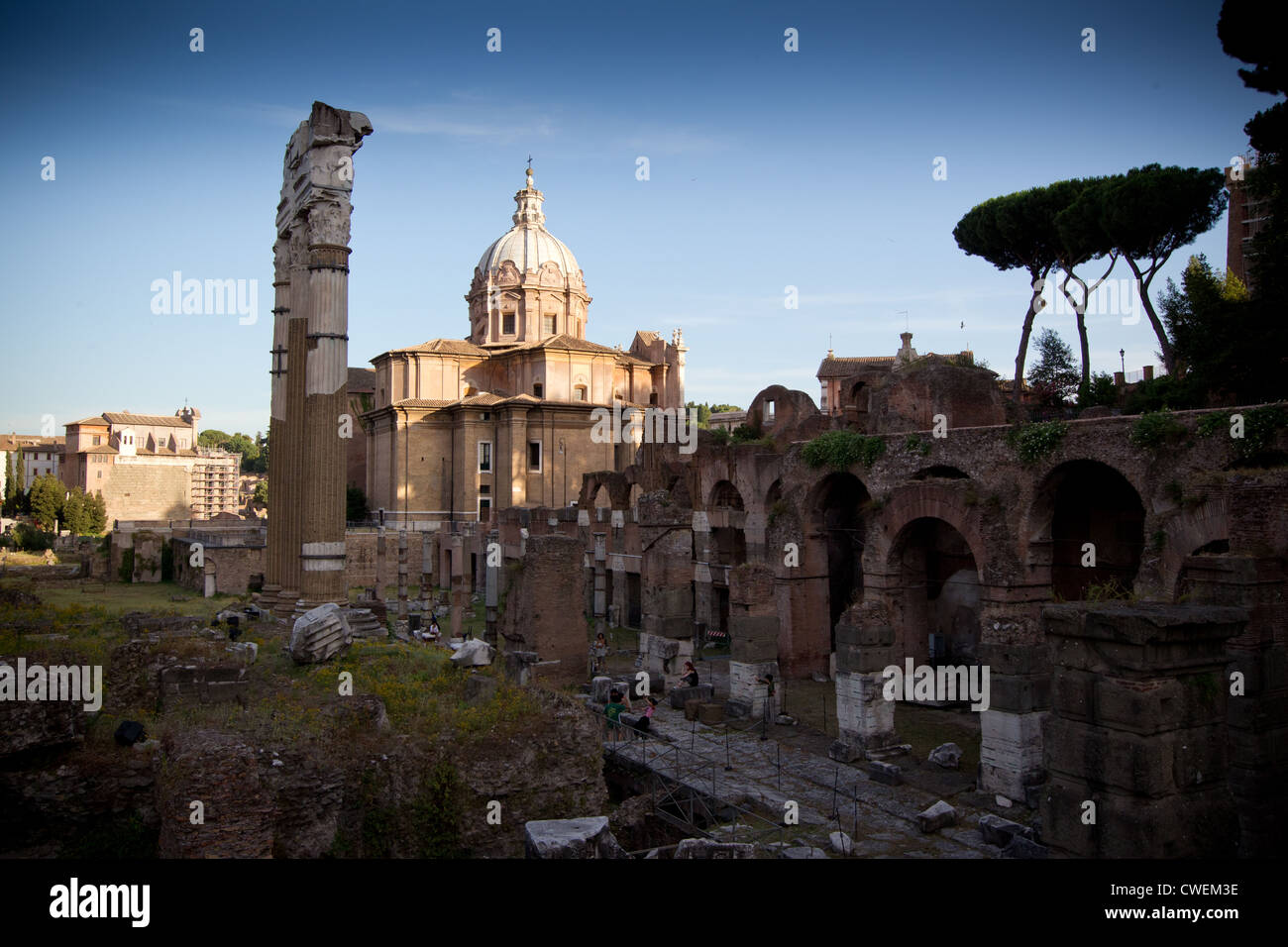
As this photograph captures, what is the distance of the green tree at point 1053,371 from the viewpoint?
28609 millimetres

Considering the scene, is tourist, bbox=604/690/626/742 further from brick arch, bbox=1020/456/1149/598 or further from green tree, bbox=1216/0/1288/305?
green tree, bbox=1216/0/1288/305

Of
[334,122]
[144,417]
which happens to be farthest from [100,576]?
[144,417]

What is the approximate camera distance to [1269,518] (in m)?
9.88

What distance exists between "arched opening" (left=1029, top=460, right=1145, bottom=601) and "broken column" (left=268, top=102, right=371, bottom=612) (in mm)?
11695

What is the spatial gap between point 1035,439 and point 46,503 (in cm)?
4851

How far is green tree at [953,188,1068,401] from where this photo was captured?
29500mm

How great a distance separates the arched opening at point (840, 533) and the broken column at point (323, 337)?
920cm

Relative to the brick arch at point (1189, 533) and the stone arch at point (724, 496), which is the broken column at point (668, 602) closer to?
the stone arch at point (724, 496)

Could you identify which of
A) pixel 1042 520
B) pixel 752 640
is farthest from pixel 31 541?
pixel 1042 520

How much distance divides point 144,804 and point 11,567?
25.9 m

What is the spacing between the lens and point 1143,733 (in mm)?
6457

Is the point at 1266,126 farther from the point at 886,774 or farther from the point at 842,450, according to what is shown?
the point at 886,774

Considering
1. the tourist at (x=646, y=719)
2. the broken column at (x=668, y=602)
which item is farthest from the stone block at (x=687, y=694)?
the broken column at (x=668, y=602)
